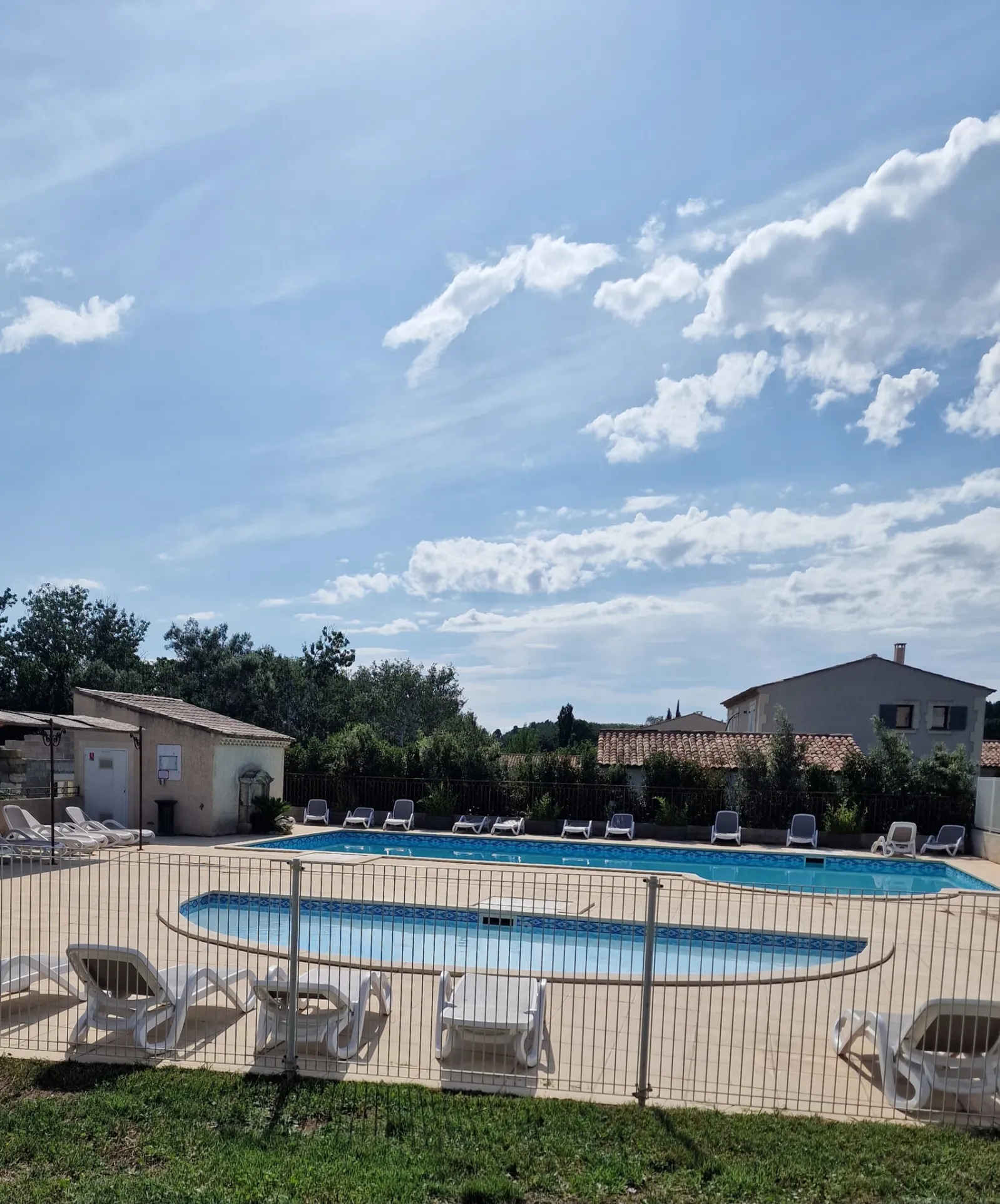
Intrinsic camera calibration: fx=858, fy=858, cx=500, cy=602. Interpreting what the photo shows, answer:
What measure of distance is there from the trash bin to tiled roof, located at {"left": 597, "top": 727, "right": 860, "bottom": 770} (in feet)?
37.0

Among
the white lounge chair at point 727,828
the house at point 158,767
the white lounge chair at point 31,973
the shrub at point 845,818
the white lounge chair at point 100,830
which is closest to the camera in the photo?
the white lounge chair at point 31,973

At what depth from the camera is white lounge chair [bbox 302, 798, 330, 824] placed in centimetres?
2381

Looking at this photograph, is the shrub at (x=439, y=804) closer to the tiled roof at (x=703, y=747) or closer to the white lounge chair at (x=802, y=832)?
the tiled roof at (x=703, y=747)

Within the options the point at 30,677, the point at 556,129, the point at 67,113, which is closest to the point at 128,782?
the point at 67,113

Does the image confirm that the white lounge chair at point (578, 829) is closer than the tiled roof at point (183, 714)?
No

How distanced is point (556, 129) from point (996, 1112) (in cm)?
1067

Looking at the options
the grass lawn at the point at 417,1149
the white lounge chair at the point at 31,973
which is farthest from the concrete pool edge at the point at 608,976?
the grass lawn at the point at 417,1149

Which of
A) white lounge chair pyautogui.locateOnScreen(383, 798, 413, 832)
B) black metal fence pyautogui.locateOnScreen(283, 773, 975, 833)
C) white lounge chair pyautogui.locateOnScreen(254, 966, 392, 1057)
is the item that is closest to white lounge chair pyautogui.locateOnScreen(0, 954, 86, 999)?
white lounge chair pyautogui.locateOnScreen(254, 966, 392, 1057)

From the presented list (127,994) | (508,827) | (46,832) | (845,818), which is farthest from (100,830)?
(845,818)

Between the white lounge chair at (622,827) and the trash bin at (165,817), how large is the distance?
34.9 ft

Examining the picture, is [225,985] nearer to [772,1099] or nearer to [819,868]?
[772,1099]

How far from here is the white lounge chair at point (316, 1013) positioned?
5.89m

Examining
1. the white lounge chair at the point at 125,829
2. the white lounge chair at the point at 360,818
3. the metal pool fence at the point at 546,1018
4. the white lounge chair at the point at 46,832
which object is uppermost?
the metal pool fence at the point at 546,1018

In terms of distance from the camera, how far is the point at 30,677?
39312mm
